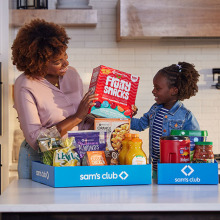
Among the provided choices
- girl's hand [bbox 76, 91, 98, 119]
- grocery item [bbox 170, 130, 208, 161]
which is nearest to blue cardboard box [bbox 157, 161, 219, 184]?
grocery item [bbox 170, 130, 208, 161]

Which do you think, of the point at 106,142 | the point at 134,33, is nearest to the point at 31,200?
the point at 106,142

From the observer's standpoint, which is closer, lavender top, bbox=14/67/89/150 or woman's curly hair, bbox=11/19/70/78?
lavender top, bbox=14/67/89/150

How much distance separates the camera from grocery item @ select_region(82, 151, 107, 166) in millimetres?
1713

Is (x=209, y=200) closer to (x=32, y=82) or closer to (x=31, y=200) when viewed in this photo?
(x=31, y=200)

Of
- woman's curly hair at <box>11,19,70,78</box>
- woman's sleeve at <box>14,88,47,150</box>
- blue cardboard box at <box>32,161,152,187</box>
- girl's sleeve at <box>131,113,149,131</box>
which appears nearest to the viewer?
blue cardboard box at <box>32,161,152,187</box>

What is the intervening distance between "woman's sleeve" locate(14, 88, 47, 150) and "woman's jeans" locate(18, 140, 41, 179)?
9cm

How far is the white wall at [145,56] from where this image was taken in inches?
149

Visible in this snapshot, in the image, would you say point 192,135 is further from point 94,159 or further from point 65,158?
point 65,158

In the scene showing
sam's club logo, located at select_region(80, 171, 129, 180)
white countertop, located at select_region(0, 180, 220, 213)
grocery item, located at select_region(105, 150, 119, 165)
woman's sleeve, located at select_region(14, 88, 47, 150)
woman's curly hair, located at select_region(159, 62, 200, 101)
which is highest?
woman's curly hair, located at select_region(159, 62, 200, 101)

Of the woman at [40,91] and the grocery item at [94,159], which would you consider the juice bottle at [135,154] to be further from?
the woman at [40,91]

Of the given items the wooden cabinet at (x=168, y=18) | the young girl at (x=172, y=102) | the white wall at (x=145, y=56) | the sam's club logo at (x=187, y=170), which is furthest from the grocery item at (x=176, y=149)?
the white wall at (x=145, y=56)

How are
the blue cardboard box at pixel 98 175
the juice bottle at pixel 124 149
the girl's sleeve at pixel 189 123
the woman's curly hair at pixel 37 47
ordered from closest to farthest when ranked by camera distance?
the blue cardboard box at pixel 98 175, the juice bottle at pixel 124 149, the woman's curly hair at pixel 37 47, the girl's sleeve at pixel 189 123

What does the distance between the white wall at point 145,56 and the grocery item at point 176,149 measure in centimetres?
199

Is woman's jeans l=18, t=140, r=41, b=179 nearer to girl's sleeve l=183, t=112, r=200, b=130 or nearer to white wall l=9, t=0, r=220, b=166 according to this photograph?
girl's sleeve l=183, t=112, r=200, b=130
